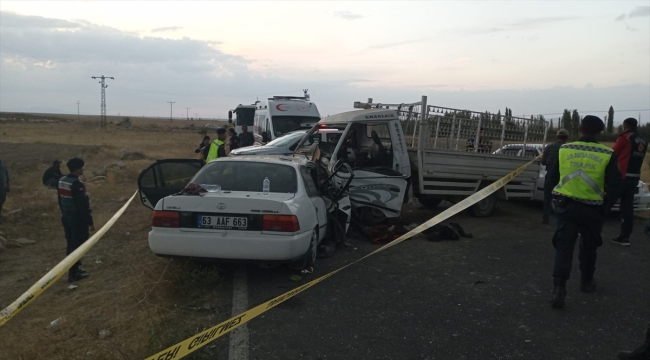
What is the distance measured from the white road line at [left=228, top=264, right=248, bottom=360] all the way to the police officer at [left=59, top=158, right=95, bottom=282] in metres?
2.28

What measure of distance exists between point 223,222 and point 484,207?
634cm

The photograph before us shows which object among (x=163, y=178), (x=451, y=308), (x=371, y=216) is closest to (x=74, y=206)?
(x=163, y=178)

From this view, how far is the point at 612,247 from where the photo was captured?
26.5ft

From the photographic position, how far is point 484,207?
10.7m

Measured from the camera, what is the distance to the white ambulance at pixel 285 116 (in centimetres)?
1861

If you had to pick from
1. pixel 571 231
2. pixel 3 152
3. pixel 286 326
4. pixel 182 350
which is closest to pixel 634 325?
pixel 571 231

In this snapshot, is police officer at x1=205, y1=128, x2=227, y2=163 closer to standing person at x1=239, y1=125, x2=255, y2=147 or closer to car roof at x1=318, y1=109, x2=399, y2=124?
car roof at x1=318, y1=109, x2=399, y2=124

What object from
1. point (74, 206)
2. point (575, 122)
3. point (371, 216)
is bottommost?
point (371, 216)

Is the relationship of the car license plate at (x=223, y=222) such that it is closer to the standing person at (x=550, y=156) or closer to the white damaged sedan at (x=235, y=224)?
the white damaged sedan at (x=235, y=224)

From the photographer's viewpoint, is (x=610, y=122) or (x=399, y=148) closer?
(x=399, y=148)

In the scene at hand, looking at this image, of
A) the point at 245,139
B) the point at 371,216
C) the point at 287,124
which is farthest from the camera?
the point at 287,124

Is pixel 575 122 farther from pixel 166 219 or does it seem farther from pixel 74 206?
pixel 166 219

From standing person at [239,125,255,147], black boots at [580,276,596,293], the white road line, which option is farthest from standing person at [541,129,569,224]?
standing person at [239,125,255,147]

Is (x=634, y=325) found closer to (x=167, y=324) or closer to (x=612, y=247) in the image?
(x=612, y=247)
